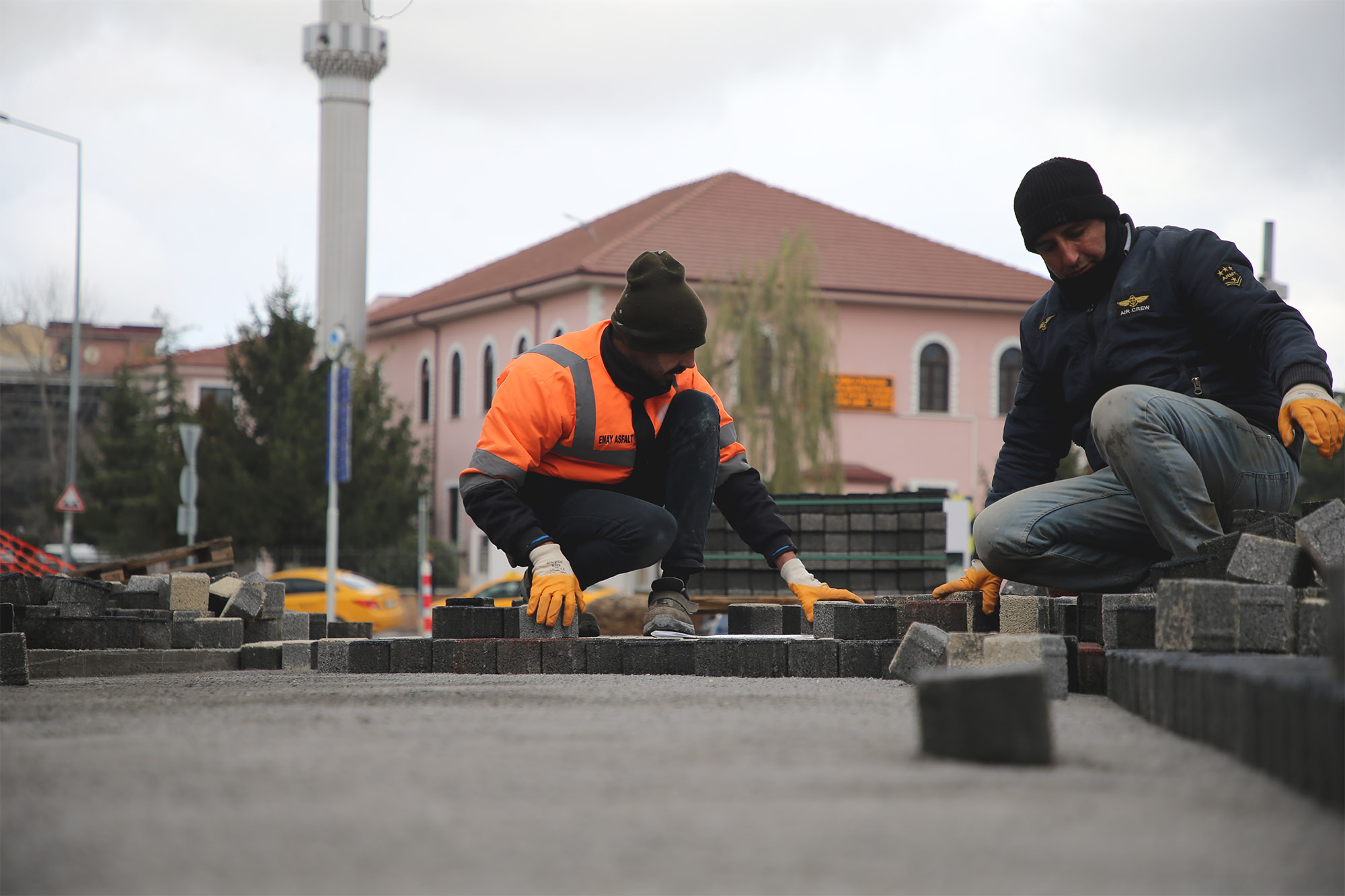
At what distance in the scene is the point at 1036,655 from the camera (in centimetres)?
402

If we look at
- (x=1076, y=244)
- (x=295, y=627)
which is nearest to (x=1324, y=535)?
(x=1076, y=244)

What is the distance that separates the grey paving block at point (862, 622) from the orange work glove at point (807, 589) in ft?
1.23

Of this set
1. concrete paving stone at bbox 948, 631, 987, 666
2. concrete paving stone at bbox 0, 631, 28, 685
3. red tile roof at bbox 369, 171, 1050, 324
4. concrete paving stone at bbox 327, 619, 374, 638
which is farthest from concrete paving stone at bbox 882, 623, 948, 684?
red tile roof at bbox 369, 171, 1050, 324

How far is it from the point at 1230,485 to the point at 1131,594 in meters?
0.90

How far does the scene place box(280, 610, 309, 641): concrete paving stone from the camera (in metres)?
8.08

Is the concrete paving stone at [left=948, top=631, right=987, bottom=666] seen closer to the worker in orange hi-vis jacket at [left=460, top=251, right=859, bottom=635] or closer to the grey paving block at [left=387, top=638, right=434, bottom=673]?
Answer: the worker in orange hi-vis jacket at [left=460, top=251, right=859, bottom=635]

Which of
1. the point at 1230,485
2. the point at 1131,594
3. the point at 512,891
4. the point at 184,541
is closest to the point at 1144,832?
the point at 512,891

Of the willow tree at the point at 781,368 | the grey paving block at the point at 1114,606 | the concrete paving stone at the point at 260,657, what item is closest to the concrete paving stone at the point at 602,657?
the grey paving block at the point at 1114,606

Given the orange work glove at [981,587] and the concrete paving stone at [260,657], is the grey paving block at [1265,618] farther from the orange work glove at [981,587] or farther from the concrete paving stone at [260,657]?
the concrete paving stone at [260,657]

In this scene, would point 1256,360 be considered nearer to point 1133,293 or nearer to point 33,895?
point 1133,293

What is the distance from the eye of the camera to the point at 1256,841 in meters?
2.08

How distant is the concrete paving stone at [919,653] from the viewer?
171 inches

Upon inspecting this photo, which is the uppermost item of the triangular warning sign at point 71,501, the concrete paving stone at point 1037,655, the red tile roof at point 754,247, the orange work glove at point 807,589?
the red tile roof at point 754,247

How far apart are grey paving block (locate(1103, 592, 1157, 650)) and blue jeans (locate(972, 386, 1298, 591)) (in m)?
0.45
